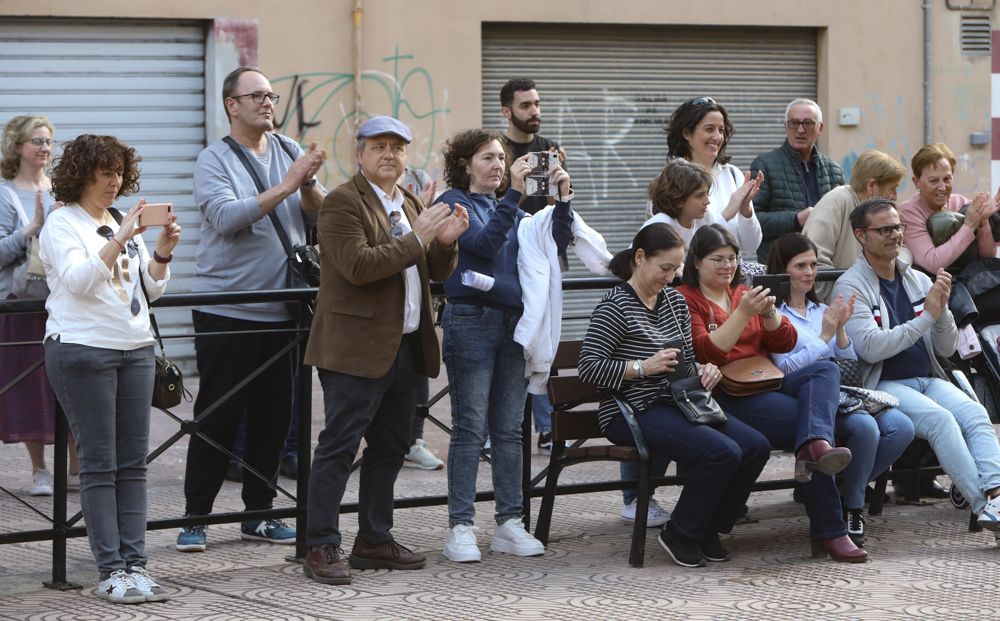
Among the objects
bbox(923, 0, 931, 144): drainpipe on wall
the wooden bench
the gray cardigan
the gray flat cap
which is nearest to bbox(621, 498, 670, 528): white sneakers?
the wooden bench

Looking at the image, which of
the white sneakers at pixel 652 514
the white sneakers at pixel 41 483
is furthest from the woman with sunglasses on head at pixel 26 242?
the white sneakers at pixel 652 514

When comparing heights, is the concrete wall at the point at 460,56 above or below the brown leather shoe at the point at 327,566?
above

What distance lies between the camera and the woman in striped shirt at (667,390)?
6.45m

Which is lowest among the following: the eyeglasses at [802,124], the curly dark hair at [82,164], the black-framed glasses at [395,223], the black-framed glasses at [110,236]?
the black-framed glasses at [110,236]

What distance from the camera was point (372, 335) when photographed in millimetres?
6094

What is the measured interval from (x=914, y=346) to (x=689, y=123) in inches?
60.5

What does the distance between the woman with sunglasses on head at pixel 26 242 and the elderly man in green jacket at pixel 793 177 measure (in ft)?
12.4

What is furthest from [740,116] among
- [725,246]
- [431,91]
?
[725,246]

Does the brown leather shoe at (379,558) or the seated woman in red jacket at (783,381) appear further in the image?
the seated woman in red jacket at (783,381)

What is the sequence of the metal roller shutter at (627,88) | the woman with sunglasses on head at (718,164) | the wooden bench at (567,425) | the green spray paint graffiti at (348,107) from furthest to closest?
the metal roller shutter at (627,88) → the green spray paint graffiti at (348,107) → the woman with sunglasses on head at (718,164) → the wooden bench at (567,425)

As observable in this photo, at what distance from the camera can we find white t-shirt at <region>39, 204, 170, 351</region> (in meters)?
5.65

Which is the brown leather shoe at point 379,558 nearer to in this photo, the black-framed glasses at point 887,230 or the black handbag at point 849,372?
the black handbag at point 849,372

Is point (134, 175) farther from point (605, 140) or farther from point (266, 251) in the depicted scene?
point (605, 140)

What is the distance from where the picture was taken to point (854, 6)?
14.7m
